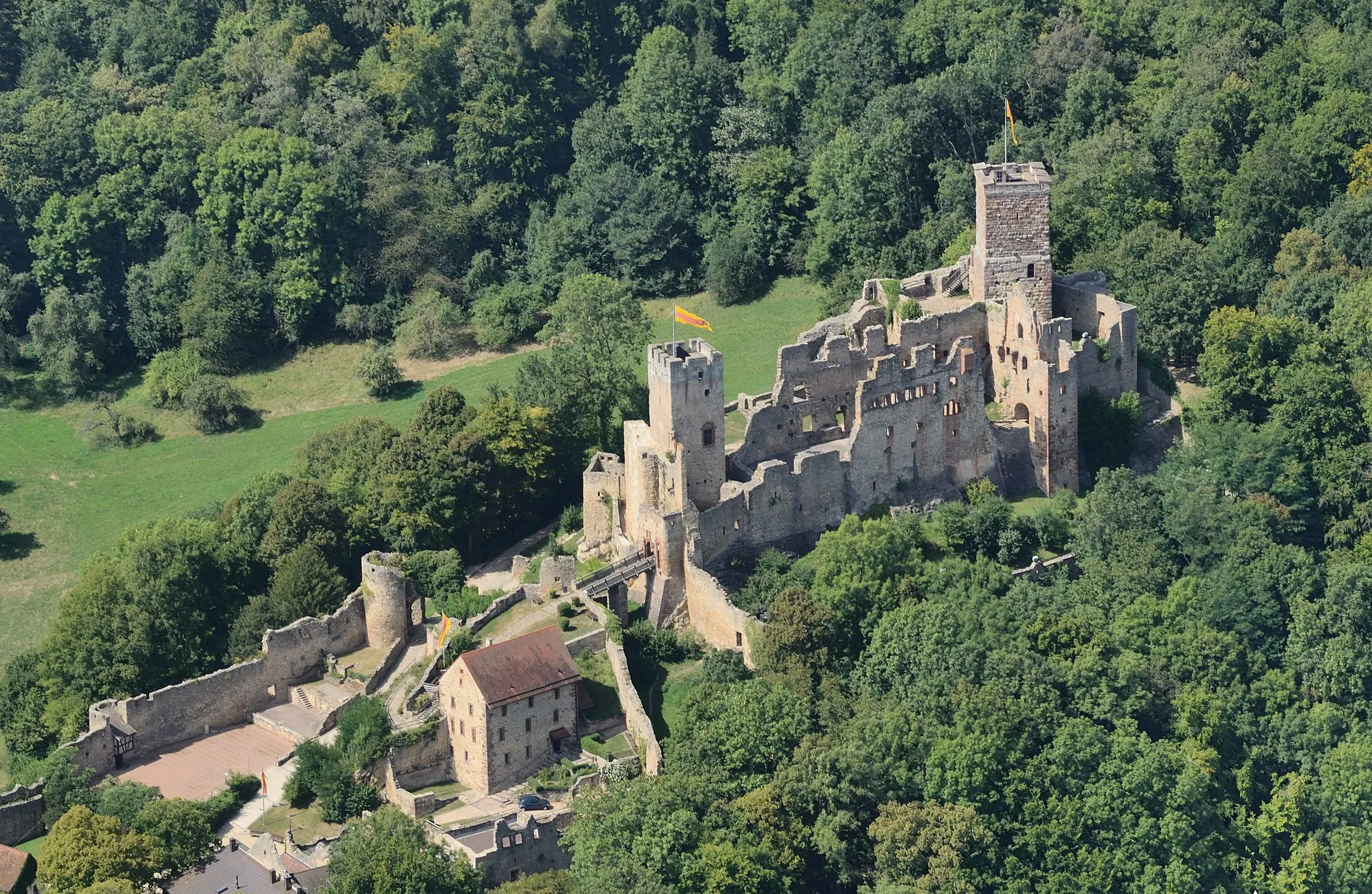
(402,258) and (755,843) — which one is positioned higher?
(402,258)

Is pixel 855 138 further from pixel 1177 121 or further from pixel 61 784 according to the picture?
pixel 61 784

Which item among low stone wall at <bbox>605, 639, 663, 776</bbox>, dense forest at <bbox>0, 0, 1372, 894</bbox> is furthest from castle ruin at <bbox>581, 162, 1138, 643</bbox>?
low stone wall at <bbox>605, 639, 663, 776</bbox>

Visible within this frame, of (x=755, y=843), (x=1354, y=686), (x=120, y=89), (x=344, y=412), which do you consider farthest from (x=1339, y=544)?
(x=120, y=89)

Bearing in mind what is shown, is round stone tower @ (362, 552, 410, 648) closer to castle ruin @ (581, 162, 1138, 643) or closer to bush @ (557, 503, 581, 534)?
castle ruin @ (581, 162, 1138, 643)

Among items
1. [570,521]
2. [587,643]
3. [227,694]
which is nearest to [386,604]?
[227,694]

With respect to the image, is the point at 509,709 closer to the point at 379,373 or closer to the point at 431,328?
the point at 379,373

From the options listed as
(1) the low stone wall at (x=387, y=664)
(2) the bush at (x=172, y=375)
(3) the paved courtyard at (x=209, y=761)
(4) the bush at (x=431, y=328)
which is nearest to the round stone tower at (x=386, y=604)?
(1) the low stone wall at (x=387, y=664)
